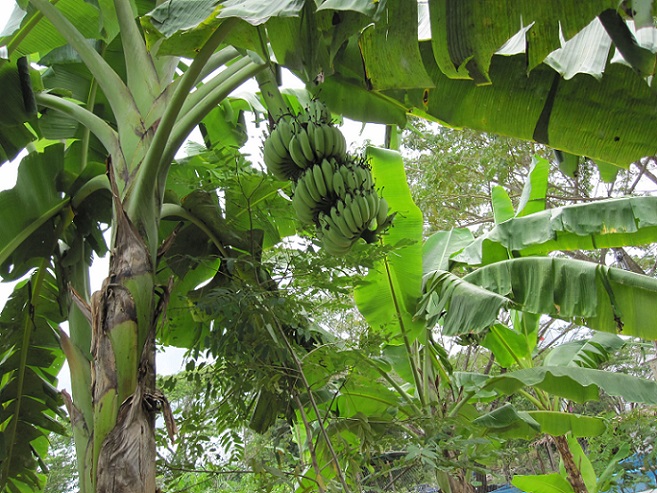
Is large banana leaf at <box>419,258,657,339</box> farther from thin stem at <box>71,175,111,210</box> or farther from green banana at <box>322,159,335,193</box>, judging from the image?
thin stem at <box>71,175,111,210</box>

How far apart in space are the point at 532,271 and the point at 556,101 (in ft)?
4.24

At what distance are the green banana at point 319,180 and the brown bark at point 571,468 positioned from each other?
333 centimetres

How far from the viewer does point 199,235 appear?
7.88 feet

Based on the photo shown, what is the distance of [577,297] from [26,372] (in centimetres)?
265

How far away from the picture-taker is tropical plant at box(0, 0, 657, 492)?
124cm

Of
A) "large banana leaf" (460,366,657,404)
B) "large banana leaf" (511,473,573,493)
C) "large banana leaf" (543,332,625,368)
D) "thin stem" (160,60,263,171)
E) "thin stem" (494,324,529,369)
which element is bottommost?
"large banana leaf" (511,473,573,493)

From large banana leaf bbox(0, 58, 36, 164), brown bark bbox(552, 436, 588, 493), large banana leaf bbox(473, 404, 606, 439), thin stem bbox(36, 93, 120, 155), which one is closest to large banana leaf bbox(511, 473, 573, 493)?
brown bark bbox(552, 436, 588, 493)

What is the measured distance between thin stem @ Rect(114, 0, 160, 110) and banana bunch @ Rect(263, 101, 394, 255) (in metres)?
0.63

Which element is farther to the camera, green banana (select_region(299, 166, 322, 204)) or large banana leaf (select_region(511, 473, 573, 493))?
large banana leaf (select_region(511, 473, 573, 493))

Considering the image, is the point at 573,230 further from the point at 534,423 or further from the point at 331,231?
the point at 331,231

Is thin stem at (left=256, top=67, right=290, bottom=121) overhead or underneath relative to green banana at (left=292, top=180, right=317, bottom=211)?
overhead

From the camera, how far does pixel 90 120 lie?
2057 mm

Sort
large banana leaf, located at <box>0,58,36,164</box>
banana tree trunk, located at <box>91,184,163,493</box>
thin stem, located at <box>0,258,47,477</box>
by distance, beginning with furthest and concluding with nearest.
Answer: thin stem, located at <box>0,258,47,477</box> → large banana leaf, located at <box>0,58,36,164</box> → banana tree trunk, located at <box>91,184,163,493</box>

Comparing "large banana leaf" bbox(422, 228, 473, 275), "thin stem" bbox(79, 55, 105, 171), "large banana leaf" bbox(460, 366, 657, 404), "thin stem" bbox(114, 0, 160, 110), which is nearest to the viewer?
"thin stem" bbox(114, 0, 160, 110)
